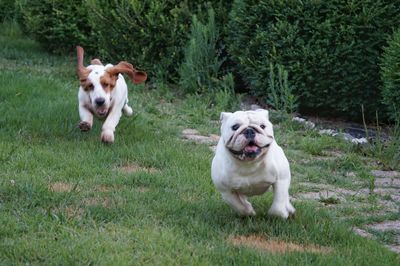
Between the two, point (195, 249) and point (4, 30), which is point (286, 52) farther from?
point (4, 30)

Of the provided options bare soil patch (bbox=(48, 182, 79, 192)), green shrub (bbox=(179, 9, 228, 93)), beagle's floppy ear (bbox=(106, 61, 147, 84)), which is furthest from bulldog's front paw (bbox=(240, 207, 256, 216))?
green shrub (bbox=(179, 9, 228, 93))

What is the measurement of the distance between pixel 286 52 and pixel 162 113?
64.4 inches

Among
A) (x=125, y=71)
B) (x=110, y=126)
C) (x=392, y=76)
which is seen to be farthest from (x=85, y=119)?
(x=392, y=76)

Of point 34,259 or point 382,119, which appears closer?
point 34,259

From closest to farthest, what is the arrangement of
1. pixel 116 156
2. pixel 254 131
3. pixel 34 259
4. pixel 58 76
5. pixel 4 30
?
1. pixel 34 259
2. pixel 254 131
3. pixel 116 156
4. pixel 58 76
5. pixel 4 30

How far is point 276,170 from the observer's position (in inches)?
193

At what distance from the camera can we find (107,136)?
272 inches

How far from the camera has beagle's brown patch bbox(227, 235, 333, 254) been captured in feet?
15.1

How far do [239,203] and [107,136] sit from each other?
223 centimetres

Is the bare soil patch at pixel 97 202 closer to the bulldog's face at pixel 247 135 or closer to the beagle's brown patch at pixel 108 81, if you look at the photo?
the bulldog's face at pixel 247 135

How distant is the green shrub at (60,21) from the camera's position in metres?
12.3

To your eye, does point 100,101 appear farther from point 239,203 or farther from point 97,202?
point 239,203

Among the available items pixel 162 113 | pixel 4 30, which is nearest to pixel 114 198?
pixel 162 113

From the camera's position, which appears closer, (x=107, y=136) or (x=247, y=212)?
(x=247, y=212)
